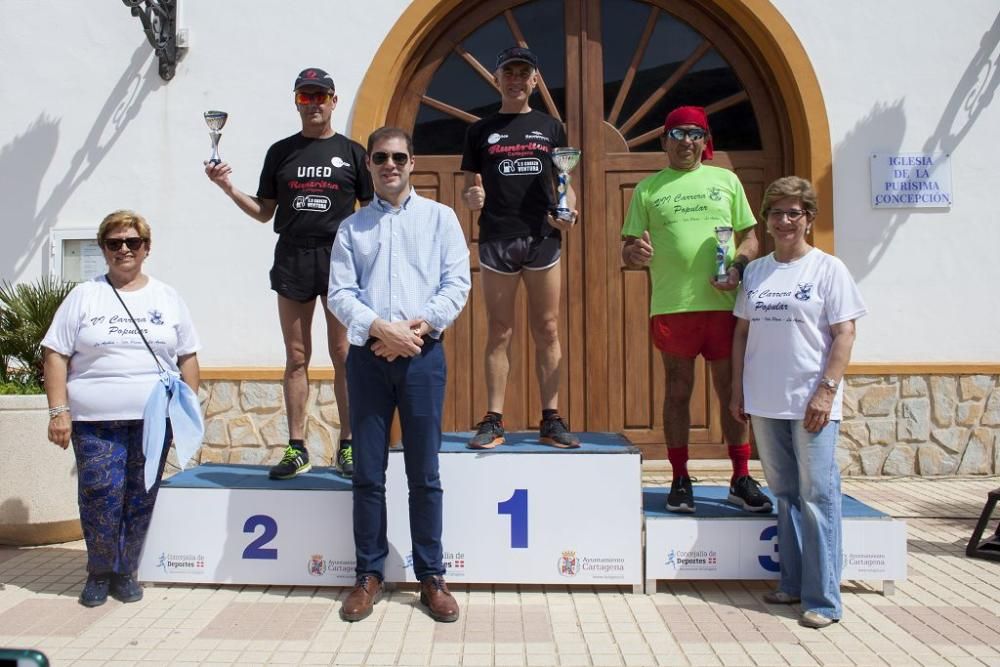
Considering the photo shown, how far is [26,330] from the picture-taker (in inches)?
197

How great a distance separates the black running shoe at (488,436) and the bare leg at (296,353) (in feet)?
2.93

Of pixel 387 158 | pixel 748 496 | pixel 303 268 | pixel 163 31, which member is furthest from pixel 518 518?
pixel 163 31

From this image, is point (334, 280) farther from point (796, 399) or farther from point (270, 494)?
point (796, 399)

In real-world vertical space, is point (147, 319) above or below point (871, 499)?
above

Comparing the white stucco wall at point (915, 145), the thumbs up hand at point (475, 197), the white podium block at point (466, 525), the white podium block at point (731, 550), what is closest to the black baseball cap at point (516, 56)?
the thumbs up hand at point (475, 197)

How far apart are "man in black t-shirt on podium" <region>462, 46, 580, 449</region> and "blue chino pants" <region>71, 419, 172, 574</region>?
1.55 meters

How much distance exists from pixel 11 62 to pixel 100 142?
2.94 ft

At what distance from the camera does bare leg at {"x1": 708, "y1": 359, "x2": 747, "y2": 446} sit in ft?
13.2

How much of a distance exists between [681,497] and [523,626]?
1.00 metres

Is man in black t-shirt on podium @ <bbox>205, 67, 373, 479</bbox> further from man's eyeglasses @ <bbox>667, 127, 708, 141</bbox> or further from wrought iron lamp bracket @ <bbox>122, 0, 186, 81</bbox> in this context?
wrought iron lamp bracket @ <bbox>122, 0, 186, 81</bbox>

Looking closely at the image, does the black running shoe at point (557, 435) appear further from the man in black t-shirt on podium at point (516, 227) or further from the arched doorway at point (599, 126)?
the arched doorway at point (599, 126)

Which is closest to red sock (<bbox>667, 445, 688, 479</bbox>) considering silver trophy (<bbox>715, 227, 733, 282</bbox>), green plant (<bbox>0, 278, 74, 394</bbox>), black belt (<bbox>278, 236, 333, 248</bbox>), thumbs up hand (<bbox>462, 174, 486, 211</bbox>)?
silver trophy (<bbox>715, 227, 733, 282</bbox>)

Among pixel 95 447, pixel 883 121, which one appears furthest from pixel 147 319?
pixel 883 121

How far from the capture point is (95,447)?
382 centimetres
